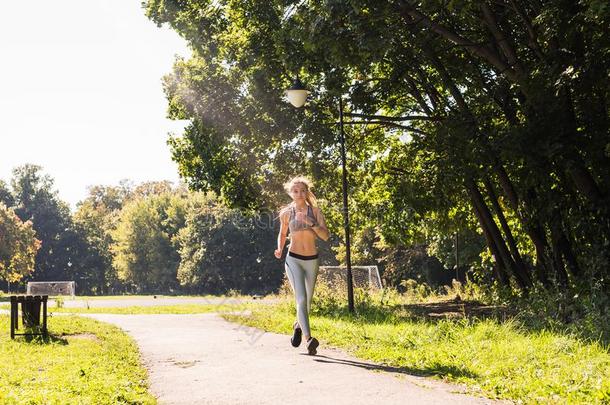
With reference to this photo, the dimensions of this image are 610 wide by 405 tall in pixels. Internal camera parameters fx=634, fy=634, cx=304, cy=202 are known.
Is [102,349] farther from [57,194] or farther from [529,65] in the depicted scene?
[57,194]

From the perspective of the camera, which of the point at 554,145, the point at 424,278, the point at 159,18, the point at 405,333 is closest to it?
the point at 405,333

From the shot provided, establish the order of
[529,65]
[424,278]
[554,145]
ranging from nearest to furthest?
1. [554,145]
2. [529,65]
3. [424,278]

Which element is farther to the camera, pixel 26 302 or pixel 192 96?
pixel 192 96

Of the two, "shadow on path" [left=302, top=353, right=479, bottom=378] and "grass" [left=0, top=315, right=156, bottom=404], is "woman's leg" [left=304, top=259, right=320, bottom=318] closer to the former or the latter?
"shadow on path" [left=302, top=353, right=479, bottom=378]

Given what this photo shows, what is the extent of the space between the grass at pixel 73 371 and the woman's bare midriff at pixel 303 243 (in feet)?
7.23

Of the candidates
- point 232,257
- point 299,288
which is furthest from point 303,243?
point 232,257

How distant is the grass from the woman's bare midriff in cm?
220

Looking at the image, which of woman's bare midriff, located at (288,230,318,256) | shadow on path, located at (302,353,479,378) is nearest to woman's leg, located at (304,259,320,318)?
woman's bare midriff, located at (288,230,318,256)

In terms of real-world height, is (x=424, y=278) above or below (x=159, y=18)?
below

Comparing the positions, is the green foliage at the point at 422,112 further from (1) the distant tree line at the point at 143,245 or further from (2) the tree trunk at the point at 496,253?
(1) the distant tree line at the point at 143,245

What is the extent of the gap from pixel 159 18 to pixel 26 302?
9.08 m

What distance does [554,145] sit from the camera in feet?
36.4

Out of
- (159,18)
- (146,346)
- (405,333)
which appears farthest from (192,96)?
(405,333)

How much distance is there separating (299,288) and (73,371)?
8.55ft
